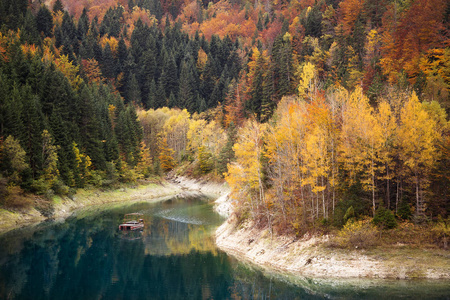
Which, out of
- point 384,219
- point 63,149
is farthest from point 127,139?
point 384,219

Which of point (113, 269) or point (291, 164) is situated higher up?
point (291, 164)

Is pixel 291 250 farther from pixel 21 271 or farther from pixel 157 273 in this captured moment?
pixel 21 271

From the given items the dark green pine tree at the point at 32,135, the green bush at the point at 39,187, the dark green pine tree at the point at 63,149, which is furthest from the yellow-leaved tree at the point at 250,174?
the dark green pine tree at the point at 63,149

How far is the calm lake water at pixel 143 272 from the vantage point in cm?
2928

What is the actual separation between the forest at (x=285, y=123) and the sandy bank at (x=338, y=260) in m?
2.10

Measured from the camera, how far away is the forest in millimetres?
35031

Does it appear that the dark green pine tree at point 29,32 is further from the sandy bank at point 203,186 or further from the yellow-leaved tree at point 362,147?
the yellow-leaved tree at point 362,147

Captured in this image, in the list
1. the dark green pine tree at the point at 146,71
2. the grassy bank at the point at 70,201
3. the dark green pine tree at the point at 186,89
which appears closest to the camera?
the grassy bank at the point at 70,201

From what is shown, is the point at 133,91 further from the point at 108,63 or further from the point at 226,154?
the point at 226,154

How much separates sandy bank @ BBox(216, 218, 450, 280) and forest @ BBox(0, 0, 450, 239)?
2099 millimetres

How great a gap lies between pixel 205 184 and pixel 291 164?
71.5 metres

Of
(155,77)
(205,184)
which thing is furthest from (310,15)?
(155,77)

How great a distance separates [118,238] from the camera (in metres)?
52.3

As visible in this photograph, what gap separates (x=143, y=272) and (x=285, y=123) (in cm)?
2214
